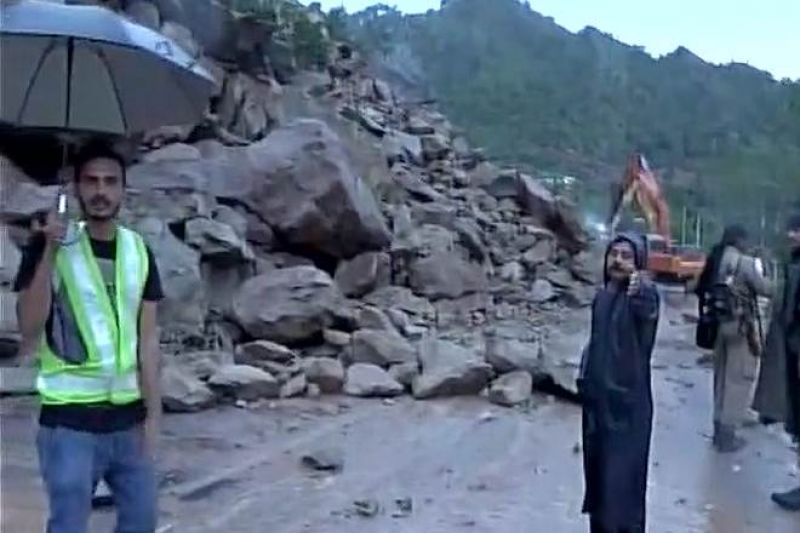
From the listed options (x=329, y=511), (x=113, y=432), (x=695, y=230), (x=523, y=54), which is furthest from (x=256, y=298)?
(x=523, y=54)

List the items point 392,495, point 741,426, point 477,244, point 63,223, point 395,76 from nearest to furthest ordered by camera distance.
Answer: point 63,223 < point 392,495 < point 741,426 < point 477,244 < point 395,76

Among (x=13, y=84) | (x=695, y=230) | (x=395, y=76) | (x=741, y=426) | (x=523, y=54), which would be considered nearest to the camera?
(x=13, y=84)

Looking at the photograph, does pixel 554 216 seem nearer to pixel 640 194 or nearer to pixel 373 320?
pixel 640 194

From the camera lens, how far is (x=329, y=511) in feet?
25.4

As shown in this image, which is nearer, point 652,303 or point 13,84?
point 13,84

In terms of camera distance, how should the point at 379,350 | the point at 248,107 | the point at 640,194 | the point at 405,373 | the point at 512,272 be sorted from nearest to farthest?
1. the point at 405,373
2. the point at 379,350
3. the point at 248,107
4. the point at 512,272
5. the point at 640,194

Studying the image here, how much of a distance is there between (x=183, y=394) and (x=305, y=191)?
16.5ft

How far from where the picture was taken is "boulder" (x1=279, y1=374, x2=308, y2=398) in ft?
37.9

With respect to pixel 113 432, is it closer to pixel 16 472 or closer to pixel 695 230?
pixel 16 472

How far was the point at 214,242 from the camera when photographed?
13.8 meters

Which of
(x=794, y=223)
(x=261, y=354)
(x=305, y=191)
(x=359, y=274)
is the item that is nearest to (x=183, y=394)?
(x=261, y=354)

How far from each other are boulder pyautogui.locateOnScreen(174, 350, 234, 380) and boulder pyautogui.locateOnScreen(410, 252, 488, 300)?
5236 mm

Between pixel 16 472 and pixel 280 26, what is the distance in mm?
15605

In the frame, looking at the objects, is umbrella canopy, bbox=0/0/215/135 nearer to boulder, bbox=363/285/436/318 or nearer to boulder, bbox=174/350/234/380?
boulder, bbox=174/350/234/380
